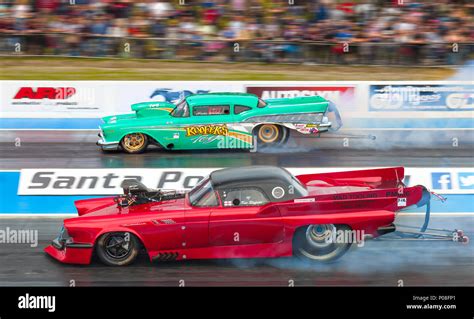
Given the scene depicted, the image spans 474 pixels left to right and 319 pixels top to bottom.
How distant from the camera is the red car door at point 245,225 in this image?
9.46m

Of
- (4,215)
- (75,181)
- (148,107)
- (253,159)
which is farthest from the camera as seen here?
(148,107)

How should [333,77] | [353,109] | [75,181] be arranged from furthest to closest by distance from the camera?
[333,77] < [353,109] < [75,181]

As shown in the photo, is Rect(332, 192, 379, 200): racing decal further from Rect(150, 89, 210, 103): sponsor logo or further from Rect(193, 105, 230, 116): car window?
Rect(150, 89, 210, 103): sponsor logo

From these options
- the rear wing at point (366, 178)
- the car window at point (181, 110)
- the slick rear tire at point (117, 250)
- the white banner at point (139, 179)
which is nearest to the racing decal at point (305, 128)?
the white banner at point (139, 179)

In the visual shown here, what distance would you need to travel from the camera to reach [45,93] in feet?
60.7

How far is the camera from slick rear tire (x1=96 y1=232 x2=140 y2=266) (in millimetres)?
9625

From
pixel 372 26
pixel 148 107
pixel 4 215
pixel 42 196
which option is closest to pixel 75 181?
pixel 42 196

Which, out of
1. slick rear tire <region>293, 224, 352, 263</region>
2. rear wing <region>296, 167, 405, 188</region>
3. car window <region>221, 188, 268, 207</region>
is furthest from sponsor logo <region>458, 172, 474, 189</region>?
car window <region>221, 188, 268, 207</region>

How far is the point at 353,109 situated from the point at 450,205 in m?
6.32

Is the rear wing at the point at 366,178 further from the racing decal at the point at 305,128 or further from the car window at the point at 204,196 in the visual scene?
the racing decal at the point at 305,128

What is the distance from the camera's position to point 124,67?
2045cm

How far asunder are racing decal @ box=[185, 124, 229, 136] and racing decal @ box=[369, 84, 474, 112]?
4.45 metres

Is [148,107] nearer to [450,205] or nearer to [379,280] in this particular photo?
[450,205]
